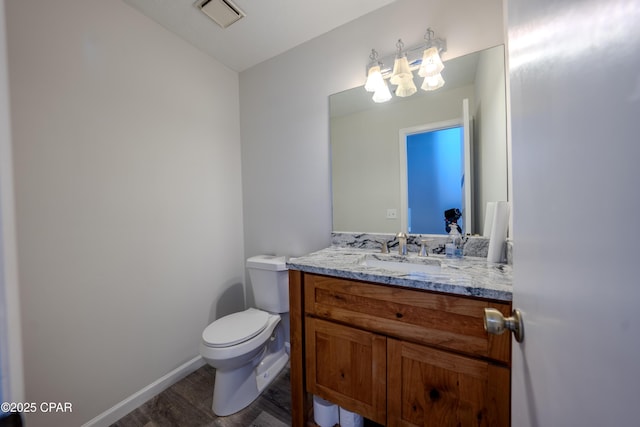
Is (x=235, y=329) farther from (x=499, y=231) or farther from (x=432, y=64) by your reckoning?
(x=432, y=64)

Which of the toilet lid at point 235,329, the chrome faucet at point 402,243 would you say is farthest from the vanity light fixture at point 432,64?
the toilet lid at point 235,329

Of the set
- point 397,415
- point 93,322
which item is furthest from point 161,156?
point 397,415

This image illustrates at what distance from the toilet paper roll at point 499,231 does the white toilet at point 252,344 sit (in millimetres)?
1235

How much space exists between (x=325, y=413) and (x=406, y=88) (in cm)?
190

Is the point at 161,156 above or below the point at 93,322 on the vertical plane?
above

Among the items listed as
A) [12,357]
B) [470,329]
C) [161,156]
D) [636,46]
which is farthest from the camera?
[161,156]

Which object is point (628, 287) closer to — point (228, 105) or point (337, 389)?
point (337, 389)

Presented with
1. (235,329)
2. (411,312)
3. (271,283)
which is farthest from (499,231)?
(235,329)

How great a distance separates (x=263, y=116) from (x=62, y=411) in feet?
7.02

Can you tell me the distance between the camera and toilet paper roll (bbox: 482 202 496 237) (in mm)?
1193

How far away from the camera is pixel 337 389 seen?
112 cm

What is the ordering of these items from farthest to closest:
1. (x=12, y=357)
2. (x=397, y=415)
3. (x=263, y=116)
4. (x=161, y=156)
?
(x=263, y=116)
(x=161, y=156)
(x=397, y=415)
(x=12, y=357)

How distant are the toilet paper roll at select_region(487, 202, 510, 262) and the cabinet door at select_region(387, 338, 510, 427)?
1.71ft

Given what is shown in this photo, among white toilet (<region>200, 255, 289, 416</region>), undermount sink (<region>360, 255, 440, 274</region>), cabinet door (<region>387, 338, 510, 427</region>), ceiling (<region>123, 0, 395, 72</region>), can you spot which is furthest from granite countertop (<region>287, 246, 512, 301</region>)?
ceiling (<region>123, 0, 395, 72</region>)
